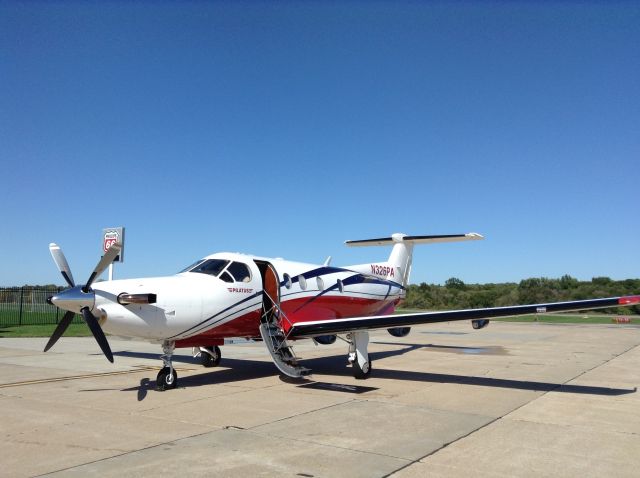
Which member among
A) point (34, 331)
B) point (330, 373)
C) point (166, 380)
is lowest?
point (330, 373)

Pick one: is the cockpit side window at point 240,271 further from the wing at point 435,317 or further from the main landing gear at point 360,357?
the main landing gear at point 360,357

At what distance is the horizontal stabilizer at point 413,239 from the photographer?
693 inches

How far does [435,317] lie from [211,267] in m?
5.41

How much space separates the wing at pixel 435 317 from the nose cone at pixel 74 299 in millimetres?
5062

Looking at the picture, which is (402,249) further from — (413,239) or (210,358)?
(210,358)

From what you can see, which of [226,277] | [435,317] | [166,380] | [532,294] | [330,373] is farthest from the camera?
[532,294]

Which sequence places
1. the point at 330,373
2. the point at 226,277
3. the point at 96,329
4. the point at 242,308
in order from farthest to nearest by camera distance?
the point at 330,373 → the point at 242,308 → the point at 226,277 → the point at 96,329

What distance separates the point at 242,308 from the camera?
486 inches

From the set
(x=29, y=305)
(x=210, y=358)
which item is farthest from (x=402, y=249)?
(x=29, y=305)

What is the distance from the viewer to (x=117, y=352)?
18.3 metres

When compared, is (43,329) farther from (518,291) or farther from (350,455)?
(518,291)

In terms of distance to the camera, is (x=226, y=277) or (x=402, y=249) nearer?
(x=226, y=277)

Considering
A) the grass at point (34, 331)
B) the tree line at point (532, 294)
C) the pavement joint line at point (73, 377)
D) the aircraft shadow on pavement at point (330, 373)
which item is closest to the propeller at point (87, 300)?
the aircraft shadow on pavement at point (330, 373)

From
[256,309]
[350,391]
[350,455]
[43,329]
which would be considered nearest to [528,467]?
[350,455]
